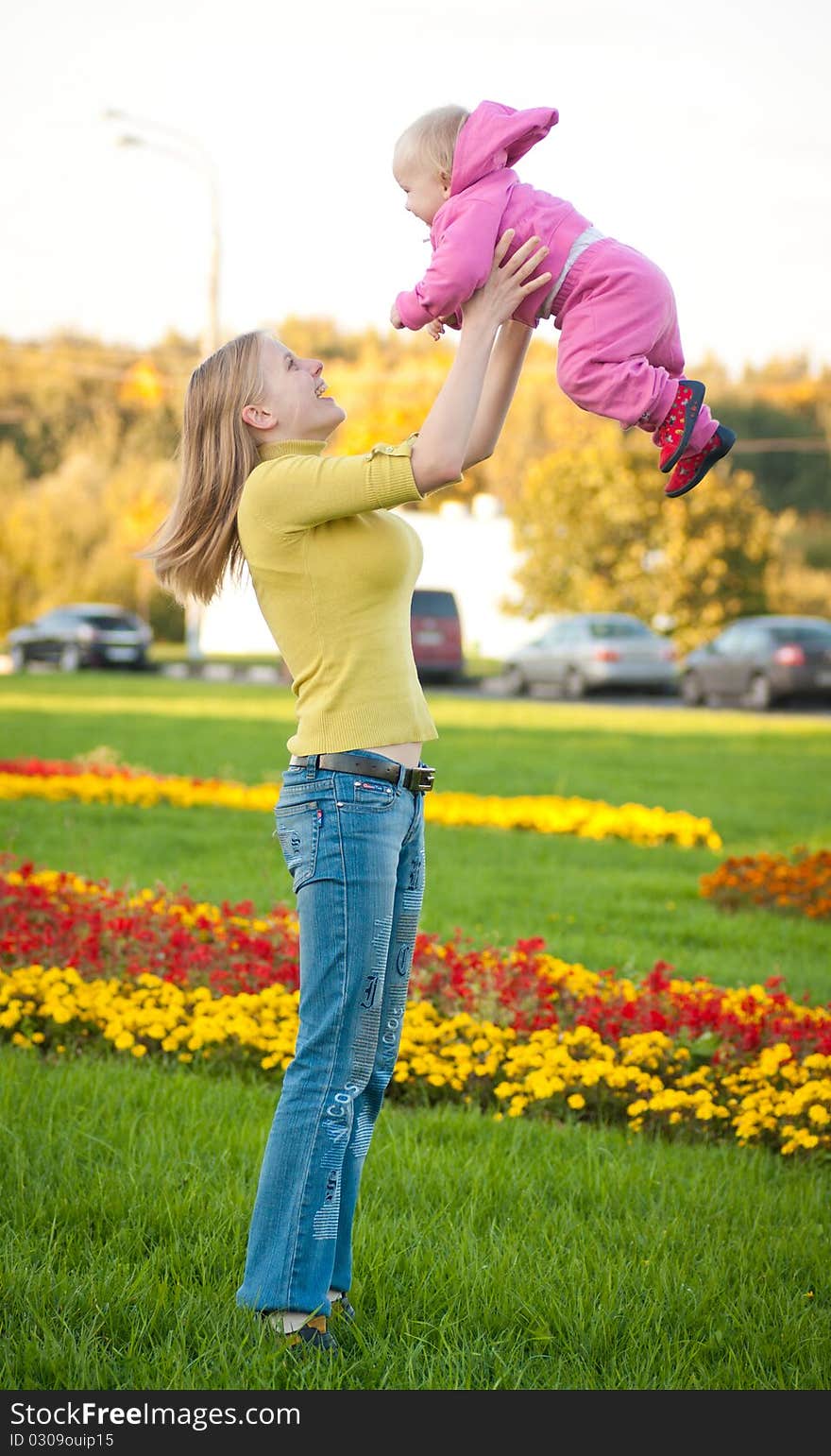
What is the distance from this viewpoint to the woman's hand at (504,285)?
9.90 feet

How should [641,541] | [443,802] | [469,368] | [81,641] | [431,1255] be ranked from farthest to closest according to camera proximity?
[641,541]
[81,641]
[443,802]
[431,1255]
[469,368]

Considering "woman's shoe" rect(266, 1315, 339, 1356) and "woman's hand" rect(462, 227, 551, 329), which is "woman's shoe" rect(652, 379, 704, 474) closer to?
"woman's hand" rect(462, 227, 551, 329)

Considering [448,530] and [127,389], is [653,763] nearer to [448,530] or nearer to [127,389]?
[448,530]

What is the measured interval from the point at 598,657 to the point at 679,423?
25928 mm

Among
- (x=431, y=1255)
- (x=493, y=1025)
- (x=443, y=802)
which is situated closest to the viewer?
(x=431, y=1255)

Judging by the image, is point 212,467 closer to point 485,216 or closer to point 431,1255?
point 485,216

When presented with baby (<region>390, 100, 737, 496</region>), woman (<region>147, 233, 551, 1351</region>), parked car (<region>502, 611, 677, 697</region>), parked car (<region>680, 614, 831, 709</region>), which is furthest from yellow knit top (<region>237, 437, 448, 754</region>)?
parked car (<region>502, 611, 677, 697</region>)

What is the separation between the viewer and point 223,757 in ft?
52.1

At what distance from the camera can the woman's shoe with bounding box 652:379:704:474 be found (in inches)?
124

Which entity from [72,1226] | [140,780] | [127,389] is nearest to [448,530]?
[127,389]

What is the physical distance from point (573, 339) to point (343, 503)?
651 millimetres

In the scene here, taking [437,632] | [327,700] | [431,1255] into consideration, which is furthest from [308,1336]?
[437,632]

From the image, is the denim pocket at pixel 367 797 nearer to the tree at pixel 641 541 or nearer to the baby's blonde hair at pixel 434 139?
the baby's blonde hair at pixel 434 139

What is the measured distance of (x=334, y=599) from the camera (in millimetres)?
3092
